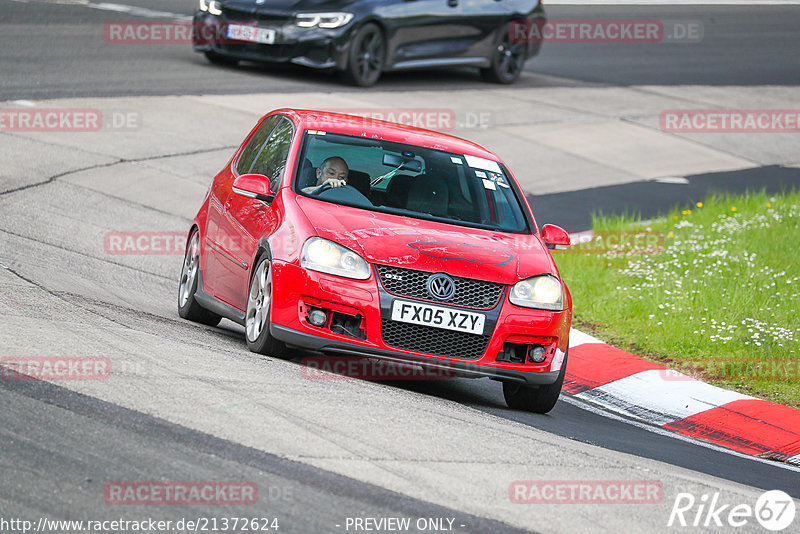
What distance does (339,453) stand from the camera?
18.1ft

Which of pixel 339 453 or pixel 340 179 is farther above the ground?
pixel 340 179

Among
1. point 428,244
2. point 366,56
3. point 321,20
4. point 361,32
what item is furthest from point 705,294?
point 366,56

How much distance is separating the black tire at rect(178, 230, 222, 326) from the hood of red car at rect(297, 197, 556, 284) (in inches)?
61.5

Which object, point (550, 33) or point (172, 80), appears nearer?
point (172, 80)

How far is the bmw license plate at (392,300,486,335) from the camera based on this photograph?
7.21 metres

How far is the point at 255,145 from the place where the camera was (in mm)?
9250

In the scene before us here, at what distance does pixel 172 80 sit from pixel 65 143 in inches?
153

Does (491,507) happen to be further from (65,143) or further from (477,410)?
(65,143)

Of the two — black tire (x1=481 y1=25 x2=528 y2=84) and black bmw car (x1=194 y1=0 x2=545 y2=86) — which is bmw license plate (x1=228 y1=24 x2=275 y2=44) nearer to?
black bmw car (x1=194 y1=0 x2=545 y2=86)

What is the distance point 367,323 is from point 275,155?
193cm

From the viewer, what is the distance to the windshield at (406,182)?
26.9ft

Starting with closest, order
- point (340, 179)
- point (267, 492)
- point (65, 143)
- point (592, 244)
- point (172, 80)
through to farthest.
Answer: point (267, 492)
point (340, 179)
point (592, 244)
point (65, 143)
point (172, 80)

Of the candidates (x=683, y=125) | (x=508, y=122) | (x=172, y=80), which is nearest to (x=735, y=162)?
(x=683, y=125)

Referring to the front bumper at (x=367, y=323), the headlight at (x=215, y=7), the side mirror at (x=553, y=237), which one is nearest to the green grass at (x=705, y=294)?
the side mirror at (x=553, y=237)
